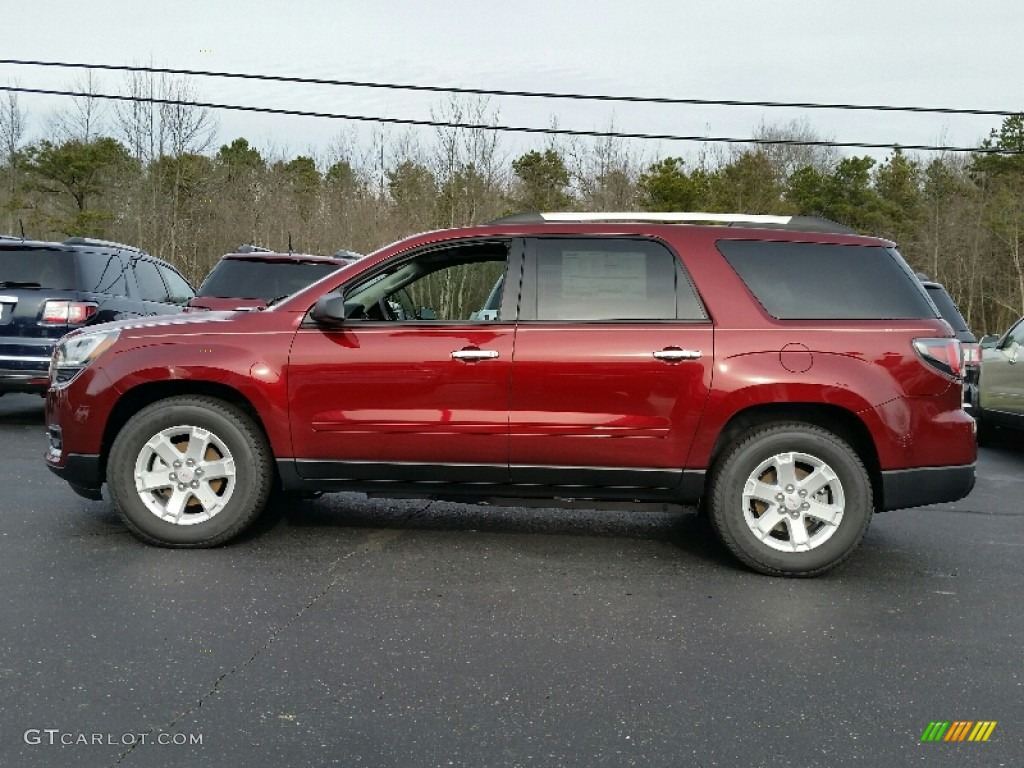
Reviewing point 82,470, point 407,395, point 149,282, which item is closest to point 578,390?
point 407,395

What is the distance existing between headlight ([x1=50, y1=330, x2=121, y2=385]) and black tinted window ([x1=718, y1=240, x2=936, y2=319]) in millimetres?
3438

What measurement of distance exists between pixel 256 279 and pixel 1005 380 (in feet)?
25.6

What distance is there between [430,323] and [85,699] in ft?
8.30

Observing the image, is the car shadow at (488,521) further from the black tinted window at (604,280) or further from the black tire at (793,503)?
the black tinted window at (604,280)

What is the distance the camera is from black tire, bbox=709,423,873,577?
480 centimetres

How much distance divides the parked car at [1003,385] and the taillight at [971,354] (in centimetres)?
31

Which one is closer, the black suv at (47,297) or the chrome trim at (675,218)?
the chrome trim at (675,218)

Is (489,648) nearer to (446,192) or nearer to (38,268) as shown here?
(38,268)

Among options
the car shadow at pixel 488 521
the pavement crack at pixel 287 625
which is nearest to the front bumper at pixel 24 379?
the car shadow at pixel 488 521

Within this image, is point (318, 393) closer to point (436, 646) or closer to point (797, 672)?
point (436, 646)

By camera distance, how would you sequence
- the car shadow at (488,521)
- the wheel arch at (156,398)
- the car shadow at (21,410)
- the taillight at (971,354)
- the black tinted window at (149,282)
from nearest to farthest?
1. the wheel arch at (156,398)
2. the car shadow at (488,521)
3. the taillight at (971,354)
4. the car shadow at (21,410)
5. the black tinted window at (149,282)

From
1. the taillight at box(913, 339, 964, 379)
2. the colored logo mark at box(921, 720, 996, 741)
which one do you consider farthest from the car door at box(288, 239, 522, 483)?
the colored logo mark at box(921, 720, 996, 741)

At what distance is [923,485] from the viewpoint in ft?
15.9

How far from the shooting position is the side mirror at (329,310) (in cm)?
491
